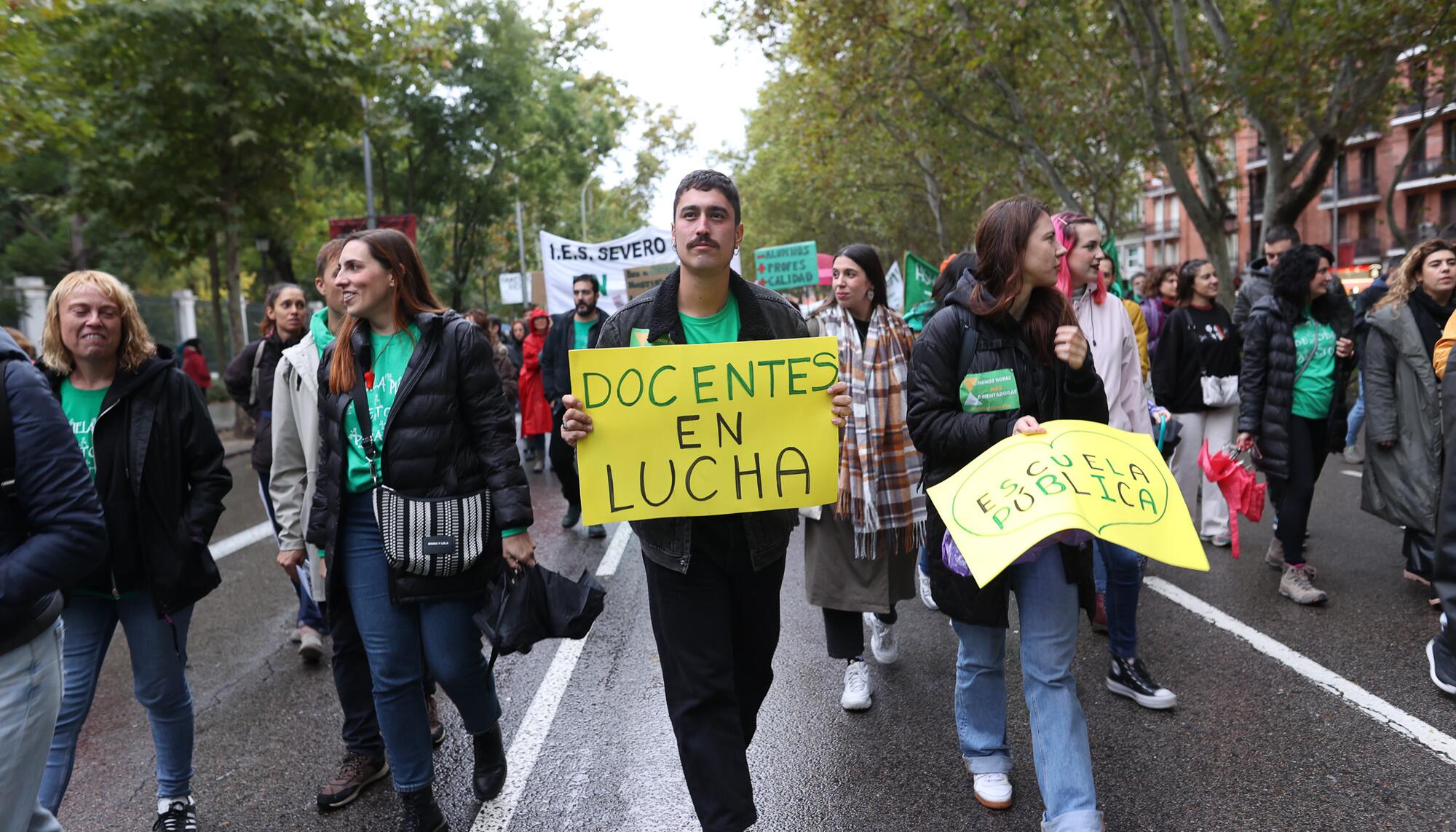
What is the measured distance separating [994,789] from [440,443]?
2.15m

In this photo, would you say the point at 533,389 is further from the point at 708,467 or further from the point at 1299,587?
the point at 708,467

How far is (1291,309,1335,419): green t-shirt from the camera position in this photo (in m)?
5.49

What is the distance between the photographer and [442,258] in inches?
1323

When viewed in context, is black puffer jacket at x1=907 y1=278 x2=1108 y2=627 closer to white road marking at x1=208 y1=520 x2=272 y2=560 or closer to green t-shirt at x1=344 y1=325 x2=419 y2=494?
green t-shirt at x1=344 y1=325 x2=419 y2=494

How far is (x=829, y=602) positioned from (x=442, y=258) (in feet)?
104

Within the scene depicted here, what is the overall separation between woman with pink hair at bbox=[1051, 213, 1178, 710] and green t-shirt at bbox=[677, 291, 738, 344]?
57.4 inches

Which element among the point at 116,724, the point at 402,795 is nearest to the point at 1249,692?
the point at 402,795

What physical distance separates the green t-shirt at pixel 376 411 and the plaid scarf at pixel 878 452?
1820 mm

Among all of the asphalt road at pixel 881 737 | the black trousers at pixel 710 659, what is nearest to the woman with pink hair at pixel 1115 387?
the asphalt road at pixel 881 737

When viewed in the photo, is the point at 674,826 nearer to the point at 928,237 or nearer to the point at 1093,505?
the point at 1093,505

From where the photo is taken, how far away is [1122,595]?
4.11 metres

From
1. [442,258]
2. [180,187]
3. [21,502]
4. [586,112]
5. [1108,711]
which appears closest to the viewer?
[21,502]

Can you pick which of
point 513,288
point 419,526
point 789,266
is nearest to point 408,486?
point 419,526

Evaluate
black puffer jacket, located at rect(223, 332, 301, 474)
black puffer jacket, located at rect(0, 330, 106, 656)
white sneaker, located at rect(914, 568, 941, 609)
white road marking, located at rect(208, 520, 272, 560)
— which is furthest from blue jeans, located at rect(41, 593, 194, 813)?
white road marking, located at rect(208, 520, 272, 560)
